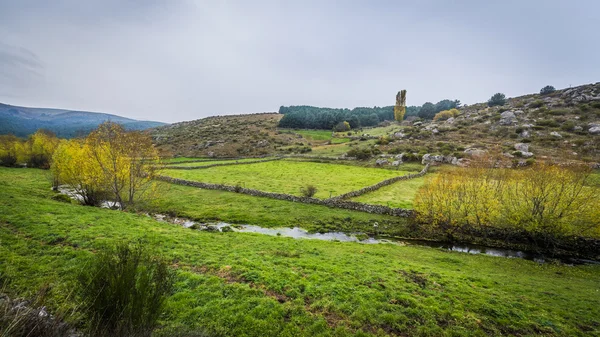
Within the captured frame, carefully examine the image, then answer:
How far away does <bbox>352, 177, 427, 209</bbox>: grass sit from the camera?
2951 cm

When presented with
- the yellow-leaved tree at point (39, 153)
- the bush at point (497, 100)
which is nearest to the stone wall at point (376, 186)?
the yellow-leaved tree at point (39, 153)

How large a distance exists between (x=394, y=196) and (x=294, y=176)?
18.2 m

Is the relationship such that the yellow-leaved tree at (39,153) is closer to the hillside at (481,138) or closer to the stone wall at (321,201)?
the hillside at (481,138)

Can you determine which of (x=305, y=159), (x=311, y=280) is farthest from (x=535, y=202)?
(x=305, y=159)

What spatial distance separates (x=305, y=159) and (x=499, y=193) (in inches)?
1776

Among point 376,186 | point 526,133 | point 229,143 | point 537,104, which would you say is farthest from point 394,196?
point 537,104

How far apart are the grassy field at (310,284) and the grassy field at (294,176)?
18.0m

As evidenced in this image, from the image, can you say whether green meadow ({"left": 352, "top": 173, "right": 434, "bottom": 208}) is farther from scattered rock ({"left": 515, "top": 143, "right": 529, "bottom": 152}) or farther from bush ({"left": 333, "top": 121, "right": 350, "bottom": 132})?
bush ({"left": 333, "top": 121, "right": 350, "bottom": 132})

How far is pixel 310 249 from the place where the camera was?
701 inches

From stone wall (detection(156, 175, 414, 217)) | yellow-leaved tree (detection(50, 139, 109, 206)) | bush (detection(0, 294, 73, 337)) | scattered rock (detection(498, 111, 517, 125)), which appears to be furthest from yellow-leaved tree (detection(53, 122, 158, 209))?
scattered rock (detection(498, 111, 517, 125))

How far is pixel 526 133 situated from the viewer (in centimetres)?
6550

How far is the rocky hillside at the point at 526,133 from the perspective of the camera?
53.0 metres

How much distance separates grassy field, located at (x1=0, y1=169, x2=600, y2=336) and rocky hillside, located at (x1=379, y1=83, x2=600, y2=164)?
4251cm

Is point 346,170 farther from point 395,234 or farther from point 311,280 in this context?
point 311,280
